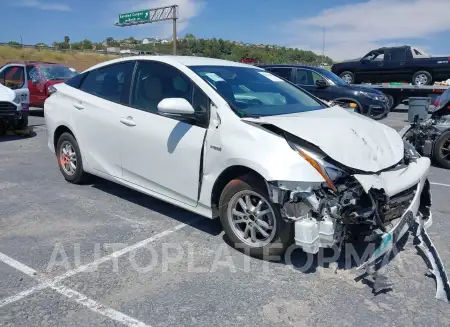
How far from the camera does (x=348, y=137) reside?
3.48 metres

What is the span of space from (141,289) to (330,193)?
62.9 inches

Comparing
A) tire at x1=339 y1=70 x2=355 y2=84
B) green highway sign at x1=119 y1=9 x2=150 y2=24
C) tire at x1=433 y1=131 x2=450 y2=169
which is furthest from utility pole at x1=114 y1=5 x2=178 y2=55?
tire at x1=433 y1=131 x2=450 y2=169

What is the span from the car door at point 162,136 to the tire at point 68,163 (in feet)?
3.56

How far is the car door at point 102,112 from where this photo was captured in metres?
→ 4.66

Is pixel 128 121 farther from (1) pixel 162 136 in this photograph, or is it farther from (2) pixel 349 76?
(2) pixel 349 76

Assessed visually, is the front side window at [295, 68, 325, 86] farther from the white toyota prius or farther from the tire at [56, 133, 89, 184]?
the tire at [56, 133, 89, 184]

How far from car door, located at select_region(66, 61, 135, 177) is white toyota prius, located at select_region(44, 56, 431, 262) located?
17mm

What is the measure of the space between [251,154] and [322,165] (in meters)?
0.56

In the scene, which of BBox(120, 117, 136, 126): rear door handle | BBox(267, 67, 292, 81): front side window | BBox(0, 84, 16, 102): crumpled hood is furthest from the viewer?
BBox(267, 67, 292, 81): front side window

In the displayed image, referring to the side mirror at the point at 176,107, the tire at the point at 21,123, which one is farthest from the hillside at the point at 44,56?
the side mirror at the point at 176,107

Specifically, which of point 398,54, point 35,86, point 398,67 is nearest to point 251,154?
point 35,86

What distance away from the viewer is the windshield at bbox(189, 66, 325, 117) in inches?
154

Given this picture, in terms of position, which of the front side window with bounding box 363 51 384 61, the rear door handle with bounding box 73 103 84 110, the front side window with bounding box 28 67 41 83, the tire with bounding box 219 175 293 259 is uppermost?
the front side window with bounding box 363 51 384 61

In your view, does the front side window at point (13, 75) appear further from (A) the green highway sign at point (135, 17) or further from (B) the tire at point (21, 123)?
(A) the green highway sign at point (135, 17)
